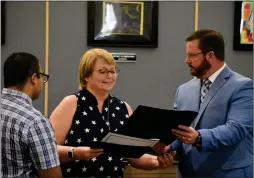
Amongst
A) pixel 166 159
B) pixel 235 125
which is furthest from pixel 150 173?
pixel 235 125

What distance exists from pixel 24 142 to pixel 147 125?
0.51 metres

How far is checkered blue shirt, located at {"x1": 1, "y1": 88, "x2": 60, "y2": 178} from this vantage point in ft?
4.90

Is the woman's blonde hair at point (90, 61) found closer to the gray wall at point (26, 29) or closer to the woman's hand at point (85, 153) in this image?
the woman's hand at point (85, 153)

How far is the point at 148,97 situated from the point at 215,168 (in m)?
1.00

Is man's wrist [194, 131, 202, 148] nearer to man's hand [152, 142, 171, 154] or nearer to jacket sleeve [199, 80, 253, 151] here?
jacket sleeve [199, 80, 253, 151]


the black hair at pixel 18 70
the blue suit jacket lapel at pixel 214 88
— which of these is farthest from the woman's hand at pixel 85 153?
the blue suit jacket lapel at pixel 214 88

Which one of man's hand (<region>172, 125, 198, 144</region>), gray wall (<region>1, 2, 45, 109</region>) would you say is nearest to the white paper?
man's hand (<region>172, 125, 198, 144</region>)

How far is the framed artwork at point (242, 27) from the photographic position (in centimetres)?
291

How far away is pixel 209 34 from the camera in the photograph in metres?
2.13

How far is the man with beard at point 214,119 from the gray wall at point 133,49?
0.71 metres

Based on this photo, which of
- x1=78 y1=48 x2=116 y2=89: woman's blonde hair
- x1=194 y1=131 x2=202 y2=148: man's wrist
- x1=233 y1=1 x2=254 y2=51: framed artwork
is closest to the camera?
x1=194 y1=131 x2=202 y2=148: man's wrist

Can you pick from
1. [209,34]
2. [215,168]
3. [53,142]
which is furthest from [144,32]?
[53,142]

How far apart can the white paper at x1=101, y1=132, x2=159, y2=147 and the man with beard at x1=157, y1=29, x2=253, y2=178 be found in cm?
14

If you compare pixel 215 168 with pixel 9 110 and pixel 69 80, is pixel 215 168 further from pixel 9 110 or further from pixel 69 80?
pixel 69 80
